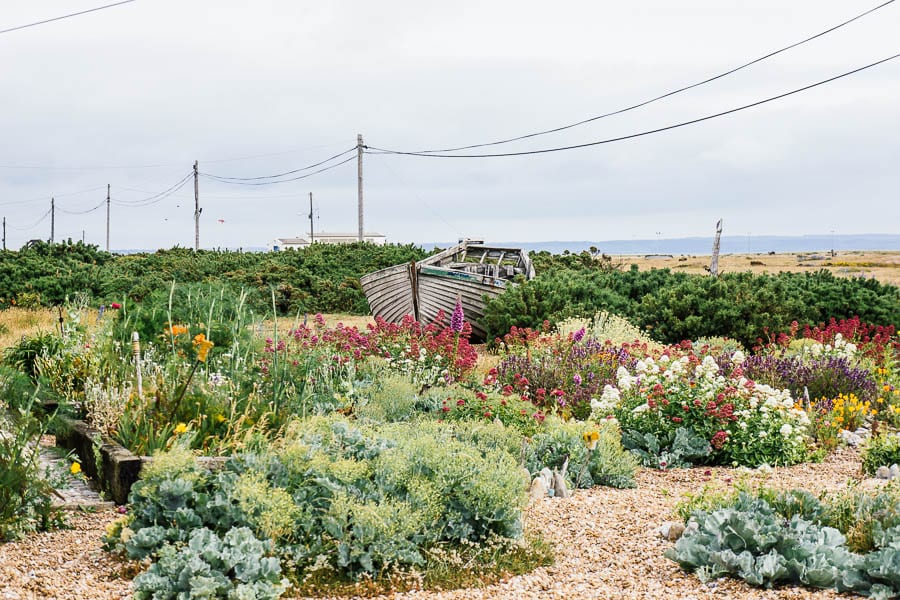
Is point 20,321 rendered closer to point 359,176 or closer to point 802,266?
point 359,176

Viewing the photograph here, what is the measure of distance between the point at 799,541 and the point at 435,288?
1132 centimetres

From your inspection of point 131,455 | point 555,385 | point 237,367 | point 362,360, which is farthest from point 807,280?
point 131,455

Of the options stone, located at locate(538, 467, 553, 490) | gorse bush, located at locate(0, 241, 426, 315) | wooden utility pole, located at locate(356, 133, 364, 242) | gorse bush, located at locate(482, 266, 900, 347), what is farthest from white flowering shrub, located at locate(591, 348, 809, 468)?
wooden utility pole, located at locate(356, 133, 364, 242)

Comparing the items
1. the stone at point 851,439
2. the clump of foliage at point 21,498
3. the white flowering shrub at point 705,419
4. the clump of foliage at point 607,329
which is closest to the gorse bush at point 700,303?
the clump of foliage at point 607,329

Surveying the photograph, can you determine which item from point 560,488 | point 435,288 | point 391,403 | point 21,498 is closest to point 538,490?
point 560,488

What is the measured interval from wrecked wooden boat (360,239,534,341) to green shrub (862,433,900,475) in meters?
8.50

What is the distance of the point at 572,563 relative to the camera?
4031mm

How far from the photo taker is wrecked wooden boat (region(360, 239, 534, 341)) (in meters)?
14.4

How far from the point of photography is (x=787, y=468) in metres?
6.12

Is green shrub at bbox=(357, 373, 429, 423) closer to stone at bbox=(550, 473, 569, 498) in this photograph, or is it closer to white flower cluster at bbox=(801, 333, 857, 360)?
stone at bbox=(550, 473, 569, 498)

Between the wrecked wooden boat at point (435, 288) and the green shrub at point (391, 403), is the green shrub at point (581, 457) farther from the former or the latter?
the wrecked wooden boat at point (435, 288)

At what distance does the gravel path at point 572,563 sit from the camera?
361 centimetres

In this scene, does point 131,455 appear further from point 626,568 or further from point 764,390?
point 764,390

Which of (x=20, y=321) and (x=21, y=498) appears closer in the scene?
(x=21, y=498)
